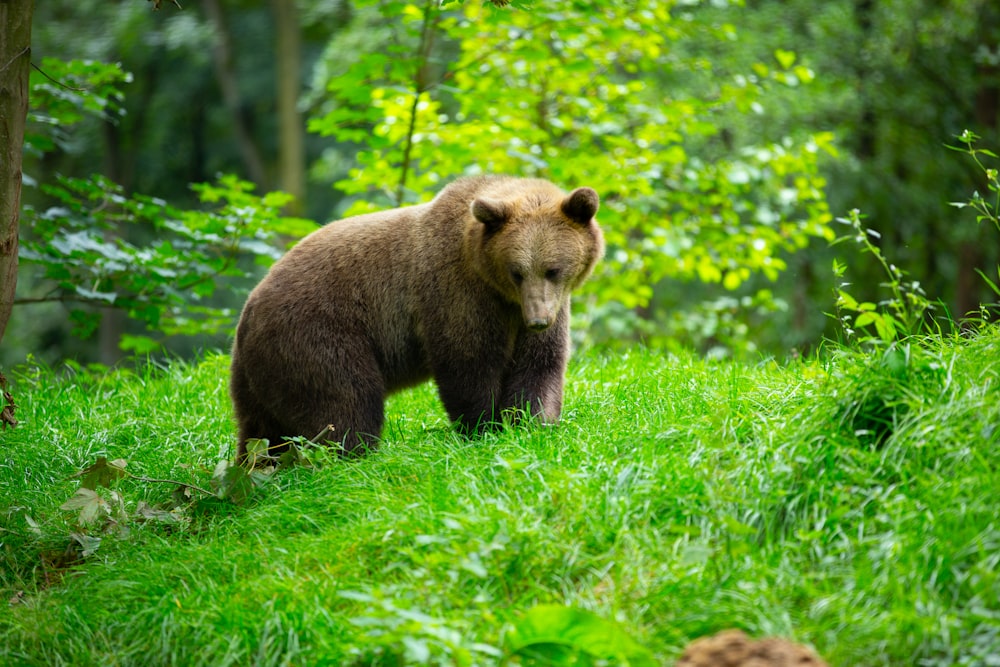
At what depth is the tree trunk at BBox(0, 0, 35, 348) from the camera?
15.9 ft

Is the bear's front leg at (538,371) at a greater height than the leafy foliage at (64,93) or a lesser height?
lesser

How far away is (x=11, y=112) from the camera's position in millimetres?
4902

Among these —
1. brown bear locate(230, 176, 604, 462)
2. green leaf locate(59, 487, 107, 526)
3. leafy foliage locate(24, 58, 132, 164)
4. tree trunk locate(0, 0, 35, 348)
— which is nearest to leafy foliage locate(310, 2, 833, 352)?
leafy foliage locate(24, 58, 132, 164)

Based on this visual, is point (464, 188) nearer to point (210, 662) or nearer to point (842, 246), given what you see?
point (210, 662)

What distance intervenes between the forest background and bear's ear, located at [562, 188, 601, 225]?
146cm

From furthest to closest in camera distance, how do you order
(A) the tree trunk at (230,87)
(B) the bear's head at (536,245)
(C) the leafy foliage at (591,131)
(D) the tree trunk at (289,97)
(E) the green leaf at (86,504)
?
(A) the tree trunk at (230,87) → (D) the tree trunk at (289,97) → (C) the leafy foliage at (591,131) → (B) the bear's head at (536,245) → (E) the green leaf at (86,504)

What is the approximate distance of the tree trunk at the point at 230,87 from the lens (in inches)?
716

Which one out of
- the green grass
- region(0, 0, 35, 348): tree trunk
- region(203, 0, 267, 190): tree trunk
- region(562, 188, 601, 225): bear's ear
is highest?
region(0, 0, 35, 348): tree trunk

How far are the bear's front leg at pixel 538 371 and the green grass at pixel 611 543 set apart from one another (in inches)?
16.2

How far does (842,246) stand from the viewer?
559 inches

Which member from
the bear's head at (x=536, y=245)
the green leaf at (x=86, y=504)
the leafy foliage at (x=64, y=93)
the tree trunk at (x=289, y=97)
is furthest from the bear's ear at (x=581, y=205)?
the tree trunk at (x=289, y=97)

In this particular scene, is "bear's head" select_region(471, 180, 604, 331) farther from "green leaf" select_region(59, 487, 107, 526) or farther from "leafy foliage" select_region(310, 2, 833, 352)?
"leafy foliage" select_region(310, 2, 833, 352)

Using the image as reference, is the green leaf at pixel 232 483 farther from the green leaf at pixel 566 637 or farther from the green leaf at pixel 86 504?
the green leaf at pixel 566 637

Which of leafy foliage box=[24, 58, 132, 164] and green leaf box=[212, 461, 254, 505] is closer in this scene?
green leaf box=[212, 461, 254, 505]
